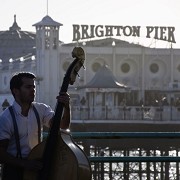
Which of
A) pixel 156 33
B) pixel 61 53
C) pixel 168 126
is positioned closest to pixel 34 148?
pixel 168 126

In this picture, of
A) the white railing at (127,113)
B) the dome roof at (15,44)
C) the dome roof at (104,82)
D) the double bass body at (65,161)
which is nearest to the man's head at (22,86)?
the double bass body at (65,161)

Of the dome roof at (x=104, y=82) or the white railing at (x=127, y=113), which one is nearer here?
the white railing at (x=127, y=113)

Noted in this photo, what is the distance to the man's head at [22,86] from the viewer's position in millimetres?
6859

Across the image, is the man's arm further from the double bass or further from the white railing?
the white railing

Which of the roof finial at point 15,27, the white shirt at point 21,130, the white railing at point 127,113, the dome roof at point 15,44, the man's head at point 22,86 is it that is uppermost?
the roof finial at point 15,27

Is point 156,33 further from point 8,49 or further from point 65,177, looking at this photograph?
point 65,177

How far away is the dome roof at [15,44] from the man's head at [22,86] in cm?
10056

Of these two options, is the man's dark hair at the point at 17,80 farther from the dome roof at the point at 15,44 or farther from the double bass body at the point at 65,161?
the dome roof at the point at 15,44

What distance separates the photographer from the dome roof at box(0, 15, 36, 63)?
11006 centimetres

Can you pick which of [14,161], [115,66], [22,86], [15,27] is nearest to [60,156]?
[14,161]

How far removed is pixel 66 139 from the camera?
6.66m

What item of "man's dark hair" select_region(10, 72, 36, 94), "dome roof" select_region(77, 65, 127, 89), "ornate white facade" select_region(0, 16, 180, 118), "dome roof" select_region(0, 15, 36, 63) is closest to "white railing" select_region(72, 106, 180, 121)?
"dome roof" select_region(77, 65, 127, 89)

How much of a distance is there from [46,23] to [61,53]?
93.1 inches

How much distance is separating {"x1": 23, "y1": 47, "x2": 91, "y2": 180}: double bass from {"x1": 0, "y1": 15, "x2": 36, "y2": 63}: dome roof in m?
101
